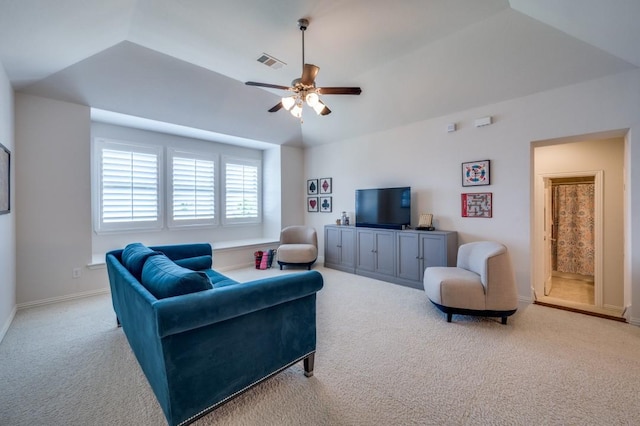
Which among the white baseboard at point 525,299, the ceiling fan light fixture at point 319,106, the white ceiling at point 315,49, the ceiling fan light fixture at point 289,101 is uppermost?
the white ceiling at point 315,49

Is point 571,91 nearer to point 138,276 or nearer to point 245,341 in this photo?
point 245,341

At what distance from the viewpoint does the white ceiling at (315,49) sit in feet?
8.14

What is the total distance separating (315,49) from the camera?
324cm

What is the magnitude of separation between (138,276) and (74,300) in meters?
2.62

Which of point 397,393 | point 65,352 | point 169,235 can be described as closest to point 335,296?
point 397,393

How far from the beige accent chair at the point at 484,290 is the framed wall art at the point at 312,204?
375cm

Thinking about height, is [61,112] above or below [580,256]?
above

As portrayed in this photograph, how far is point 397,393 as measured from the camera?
1.92 m

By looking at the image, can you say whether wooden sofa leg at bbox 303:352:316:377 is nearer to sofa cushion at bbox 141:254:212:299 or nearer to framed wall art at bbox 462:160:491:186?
sofa cushion at bbox 141:254:212:299

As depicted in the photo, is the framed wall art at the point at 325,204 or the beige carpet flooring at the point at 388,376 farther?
the framed wall art at the point at 325,204

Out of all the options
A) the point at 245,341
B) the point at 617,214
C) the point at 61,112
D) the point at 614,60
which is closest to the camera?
the point at 245,341

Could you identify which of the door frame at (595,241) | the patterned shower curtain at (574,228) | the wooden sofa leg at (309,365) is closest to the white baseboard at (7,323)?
the wooden sofa leg at (309,365)

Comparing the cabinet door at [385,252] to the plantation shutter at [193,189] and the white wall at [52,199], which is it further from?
the white wall at [52,199]

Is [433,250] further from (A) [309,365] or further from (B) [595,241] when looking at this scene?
(A) [309,365]
